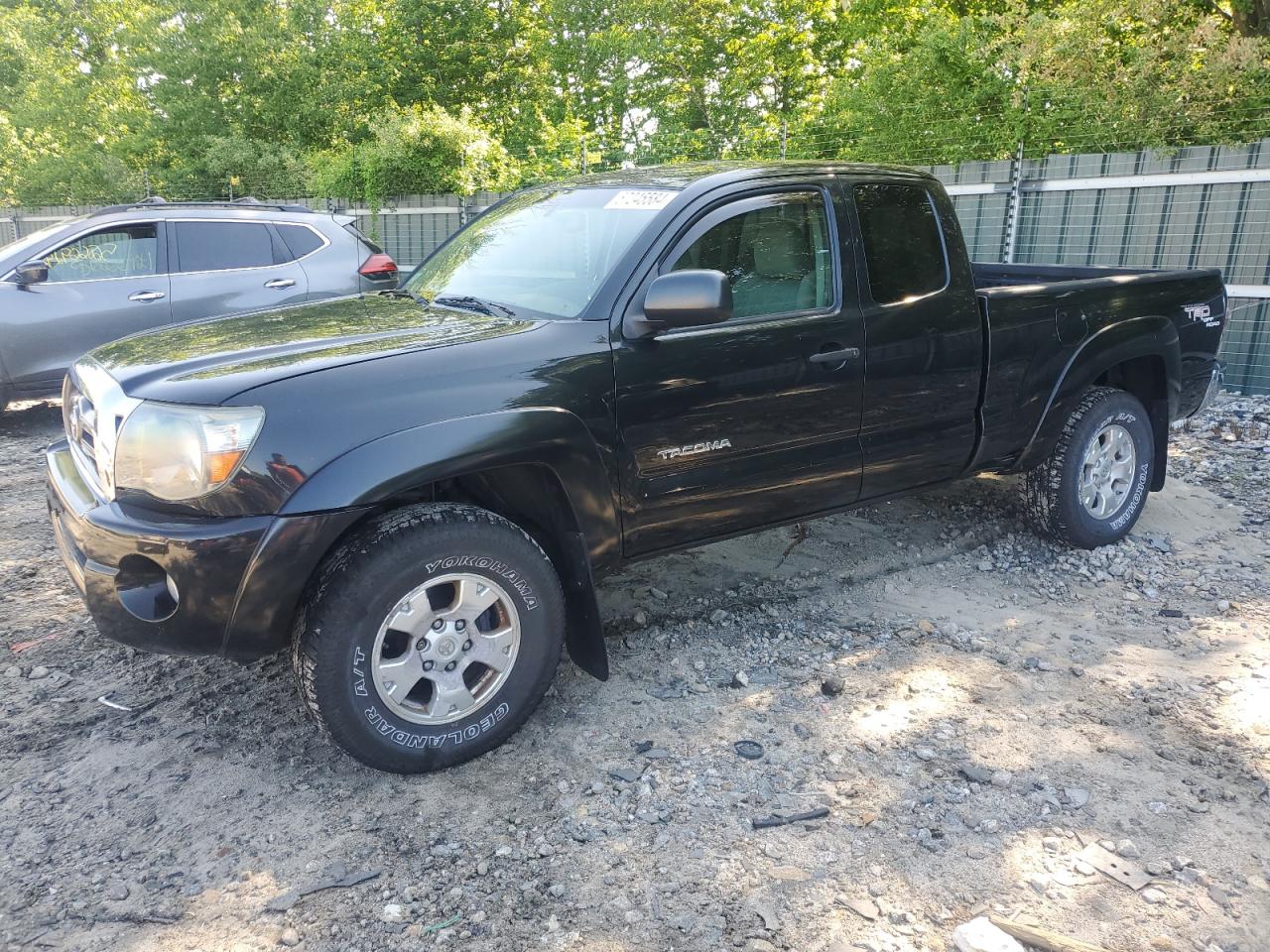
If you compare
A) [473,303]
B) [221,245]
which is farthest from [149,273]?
[473,303]

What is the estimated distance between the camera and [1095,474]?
16.3 ft

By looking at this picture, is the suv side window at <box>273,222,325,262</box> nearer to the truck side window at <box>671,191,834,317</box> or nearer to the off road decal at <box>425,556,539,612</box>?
the truck side window at <box>671,191,834,317</box>

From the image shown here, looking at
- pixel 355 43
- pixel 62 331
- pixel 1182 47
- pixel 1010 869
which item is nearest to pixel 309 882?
pixel 1010 869

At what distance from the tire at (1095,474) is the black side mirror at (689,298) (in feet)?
8.14

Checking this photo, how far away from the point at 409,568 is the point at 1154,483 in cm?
429

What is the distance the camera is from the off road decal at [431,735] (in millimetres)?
2926

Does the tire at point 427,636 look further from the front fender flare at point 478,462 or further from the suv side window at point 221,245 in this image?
the suv side window at point 221,245

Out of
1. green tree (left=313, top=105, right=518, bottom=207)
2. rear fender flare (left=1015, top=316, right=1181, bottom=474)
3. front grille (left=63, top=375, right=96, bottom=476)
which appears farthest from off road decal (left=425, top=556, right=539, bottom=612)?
green tree (left=313, top=105, right=518, bottom=207)

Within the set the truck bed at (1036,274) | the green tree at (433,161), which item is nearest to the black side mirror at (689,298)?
the truck bed at (1036,274)

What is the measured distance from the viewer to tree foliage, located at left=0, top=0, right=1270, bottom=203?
12.8 metres

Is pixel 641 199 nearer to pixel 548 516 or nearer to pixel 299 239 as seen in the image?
pixel 548 516

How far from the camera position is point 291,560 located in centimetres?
274

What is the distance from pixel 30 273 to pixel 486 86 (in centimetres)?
2138

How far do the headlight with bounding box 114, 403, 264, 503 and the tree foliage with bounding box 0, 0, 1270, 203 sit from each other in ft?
35.9
